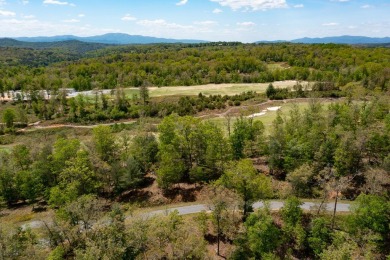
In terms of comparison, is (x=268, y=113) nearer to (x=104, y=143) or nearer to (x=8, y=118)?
(x=104, y=143)

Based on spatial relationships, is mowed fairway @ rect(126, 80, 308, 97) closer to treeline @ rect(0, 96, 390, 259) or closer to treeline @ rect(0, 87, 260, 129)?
treeline @ rect(0, 87, 260, 129)

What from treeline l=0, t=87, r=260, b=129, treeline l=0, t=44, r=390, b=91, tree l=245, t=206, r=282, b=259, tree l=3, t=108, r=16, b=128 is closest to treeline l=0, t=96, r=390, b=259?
tree l=245, t=206, r=282, b=259

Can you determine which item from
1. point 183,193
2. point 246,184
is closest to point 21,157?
point 183,193

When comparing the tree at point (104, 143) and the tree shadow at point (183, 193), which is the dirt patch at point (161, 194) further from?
the tree at point (104, 143)

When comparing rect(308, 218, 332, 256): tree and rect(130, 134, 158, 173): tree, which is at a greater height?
rect(130, 134, 158, 173): tree

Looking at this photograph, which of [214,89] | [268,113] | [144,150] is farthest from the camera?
[214,89]

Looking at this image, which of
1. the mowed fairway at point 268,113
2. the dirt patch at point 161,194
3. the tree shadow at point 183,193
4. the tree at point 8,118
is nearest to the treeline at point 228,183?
the tree shadow at point 183,193
